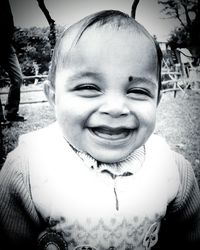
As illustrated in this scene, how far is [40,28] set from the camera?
2.93 ft

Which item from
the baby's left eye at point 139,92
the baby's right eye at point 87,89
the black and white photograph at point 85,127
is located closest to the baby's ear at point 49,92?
the black and white photograph at point 85,127

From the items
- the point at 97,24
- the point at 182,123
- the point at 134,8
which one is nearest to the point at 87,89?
the point at 97,24

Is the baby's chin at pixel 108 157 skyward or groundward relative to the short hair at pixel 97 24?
groundward

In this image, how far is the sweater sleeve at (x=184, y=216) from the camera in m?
0.97

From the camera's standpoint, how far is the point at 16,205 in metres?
0.86

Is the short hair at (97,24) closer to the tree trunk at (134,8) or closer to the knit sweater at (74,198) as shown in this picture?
the tree trunk at (134,8)

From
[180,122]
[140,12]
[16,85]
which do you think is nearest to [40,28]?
[16,85]

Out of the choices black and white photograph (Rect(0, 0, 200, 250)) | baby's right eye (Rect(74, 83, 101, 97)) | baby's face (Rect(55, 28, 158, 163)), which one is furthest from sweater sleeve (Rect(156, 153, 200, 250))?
baby's right eye (Rect(74, 83, 101, 97))

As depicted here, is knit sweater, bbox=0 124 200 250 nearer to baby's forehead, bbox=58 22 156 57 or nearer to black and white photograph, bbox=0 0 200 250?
black and white photograph, bbox=0 0 200 250

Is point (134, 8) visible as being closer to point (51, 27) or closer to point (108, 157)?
point (51, 27)

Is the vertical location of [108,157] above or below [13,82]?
below

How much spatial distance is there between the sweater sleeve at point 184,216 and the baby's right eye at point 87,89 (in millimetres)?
374

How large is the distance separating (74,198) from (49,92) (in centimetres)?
30

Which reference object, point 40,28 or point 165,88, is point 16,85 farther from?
point 165,88
